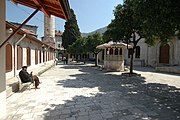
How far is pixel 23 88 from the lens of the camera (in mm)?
8016

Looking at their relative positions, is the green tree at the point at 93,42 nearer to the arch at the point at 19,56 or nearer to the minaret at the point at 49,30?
the arch at the point at 19,56

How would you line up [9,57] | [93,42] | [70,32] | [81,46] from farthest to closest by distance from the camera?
[70,32] → [81,46] → [93,42] → [9,57]

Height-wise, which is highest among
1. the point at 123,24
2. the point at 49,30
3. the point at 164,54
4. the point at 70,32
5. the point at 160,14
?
the point at 70,32

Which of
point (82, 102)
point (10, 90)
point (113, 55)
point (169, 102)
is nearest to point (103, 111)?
point (82, 102)

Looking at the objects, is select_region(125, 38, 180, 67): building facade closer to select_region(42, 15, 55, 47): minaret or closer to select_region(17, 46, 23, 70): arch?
select_region(42, 15, 55, 47): minaret

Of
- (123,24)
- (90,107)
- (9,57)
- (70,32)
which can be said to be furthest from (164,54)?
(70,32)

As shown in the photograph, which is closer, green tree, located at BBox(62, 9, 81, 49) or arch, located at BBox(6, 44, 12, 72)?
arch, located at BBox(6, 44, 12, 72)

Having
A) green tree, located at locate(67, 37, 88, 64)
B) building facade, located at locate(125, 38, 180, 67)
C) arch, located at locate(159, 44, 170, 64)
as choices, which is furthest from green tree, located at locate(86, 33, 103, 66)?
arch, located at locate(159, 44, 170, 64)

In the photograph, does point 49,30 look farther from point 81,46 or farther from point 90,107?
point 90,107

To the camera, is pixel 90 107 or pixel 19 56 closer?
pixel 90 107

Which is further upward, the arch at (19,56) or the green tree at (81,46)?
the green tree at (81,46)

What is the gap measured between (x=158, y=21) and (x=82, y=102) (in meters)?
4.39

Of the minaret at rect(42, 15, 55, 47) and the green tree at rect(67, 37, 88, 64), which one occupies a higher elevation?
the minaret at rect(42, 15, 55, 47)

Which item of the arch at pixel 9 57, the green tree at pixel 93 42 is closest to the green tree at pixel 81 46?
the green tree at pixel 93 42
